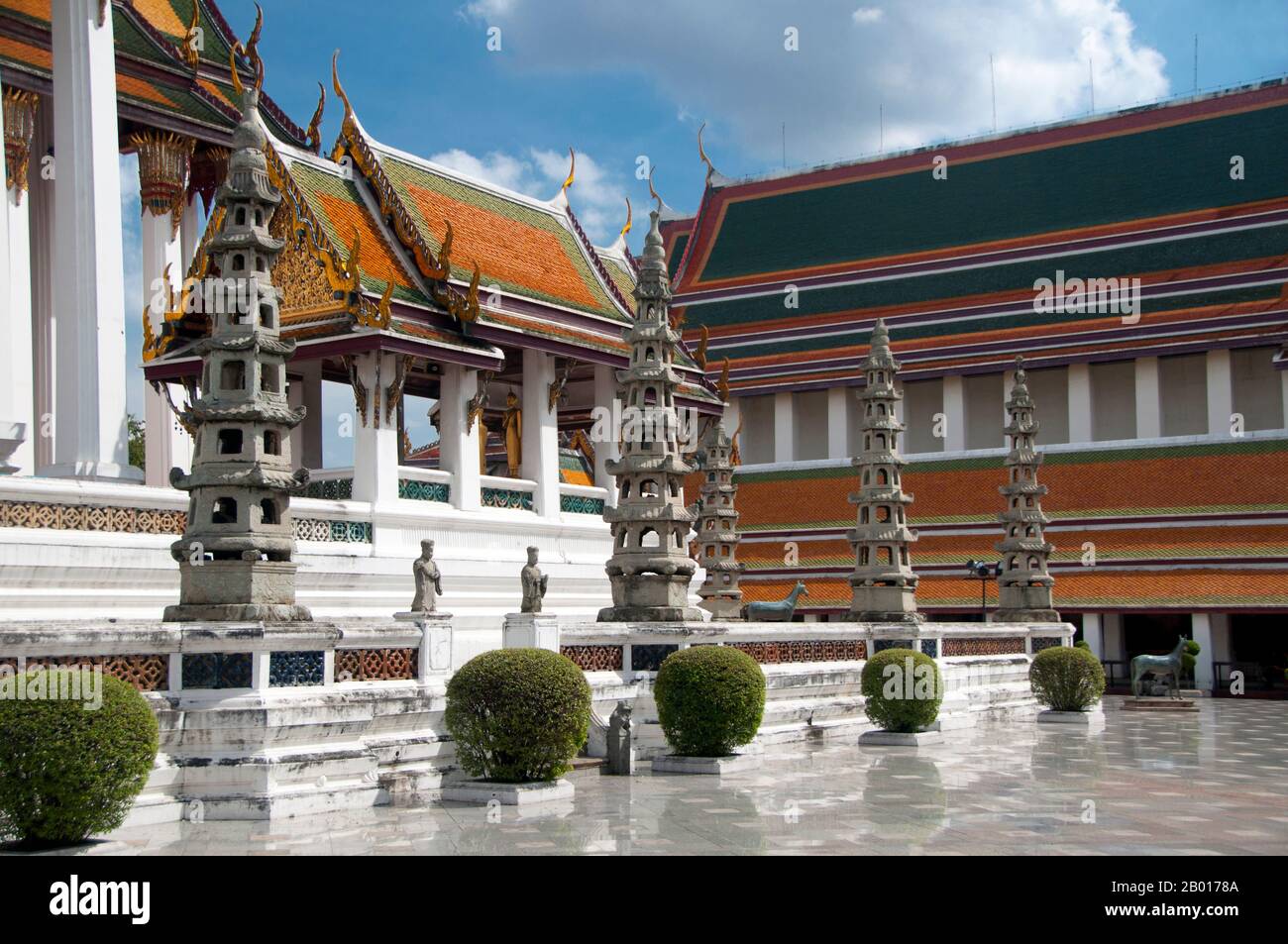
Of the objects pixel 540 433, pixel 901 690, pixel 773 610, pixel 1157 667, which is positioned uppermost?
pixel 540 433

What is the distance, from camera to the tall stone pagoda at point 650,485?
19.3 metres

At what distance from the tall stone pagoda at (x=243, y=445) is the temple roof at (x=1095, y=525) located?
88.4ft

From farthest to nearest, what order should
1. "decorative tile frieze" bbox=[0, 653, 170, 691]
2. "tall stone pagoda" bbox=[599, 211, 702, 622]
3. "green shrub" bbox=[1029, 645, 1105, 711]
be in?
1. "green shrub" bbox=[1029, 645, 1105, 711]
2. "tall stone pagoda" bbox=[599, 211, 702, 622]
3. "decorative tile frieze" bbox=[0, 653, 170, 691]

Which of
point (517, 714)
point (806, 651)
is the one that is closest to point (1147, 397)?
point (806, 651)

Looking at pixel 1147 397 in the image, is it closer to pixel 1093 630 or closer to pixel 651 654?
pixel 1093 630

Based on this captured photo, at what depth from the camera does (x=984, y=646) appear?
2850 centimetres

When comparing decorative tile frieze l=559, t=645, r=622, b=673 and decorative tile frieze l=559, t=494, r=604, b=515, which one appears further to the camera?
decorative tile frieze l=559, t=494, r=604, b=515

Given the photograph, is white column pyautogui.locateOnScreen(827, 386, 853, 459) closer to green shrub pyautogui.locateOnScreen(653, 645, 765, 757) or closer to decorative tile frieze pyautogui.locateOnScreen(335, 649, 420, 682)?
green shrub pyautogui.locateOnScreen(653, 645, 765, 757)

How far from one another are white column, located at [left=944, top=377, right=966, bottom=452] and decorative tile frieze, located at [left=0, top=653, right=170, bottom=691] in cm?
3463

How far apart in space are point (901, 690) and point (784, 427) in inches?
1066

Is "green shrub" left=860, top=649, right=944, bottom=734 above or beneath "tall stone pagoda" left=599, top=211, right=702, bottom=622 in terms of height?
beneath

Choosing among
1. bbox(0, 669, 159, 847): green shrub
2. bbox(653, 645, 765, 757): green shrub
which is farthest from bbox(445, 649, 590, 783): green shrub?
bbox(0, 669, 159, 847): green shrub

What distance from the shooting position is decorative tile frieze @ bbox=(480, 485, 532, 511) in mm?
25141

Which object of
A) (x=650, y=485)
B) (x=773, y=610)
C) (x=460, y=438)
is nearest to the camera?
(x=650, y=485)
